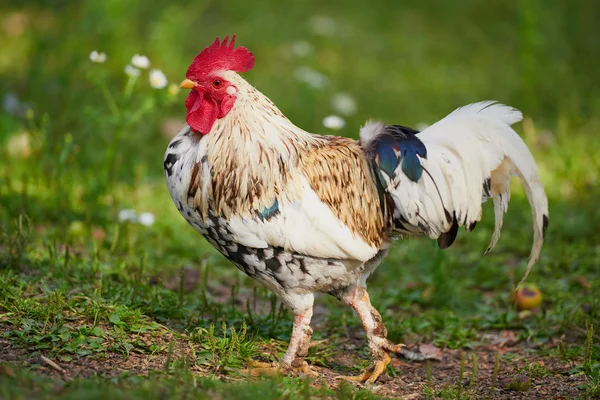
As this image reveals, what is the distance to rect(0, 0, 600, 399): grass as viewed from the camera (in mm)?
3865

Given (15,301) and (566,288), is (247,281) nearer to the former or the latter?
(15,301)

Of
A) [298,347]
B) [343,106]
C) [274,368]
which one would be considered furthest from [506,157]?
[343,106]

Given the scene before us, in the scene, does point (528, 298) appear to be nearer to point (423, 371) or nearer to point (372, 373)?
point (423, 371)

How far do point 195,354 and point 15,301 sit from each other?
39.8 inches

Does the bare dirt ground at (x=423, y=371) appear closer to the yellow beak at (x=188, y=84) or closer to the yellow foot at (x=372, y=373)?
the yellow foot at (x=372, y=373)

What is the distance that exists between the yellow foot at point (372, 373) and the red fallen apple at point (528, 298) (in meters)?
1.31

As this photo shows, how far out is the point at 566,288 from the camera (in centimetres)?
521

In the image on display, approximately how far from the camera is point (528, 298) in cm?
496

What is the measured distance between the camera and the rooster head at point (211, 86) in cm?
386

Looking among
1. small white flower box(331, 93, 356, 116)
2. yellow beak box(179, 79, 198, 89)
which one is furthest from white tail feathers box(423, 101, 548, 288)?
small white flower box(331, 93, 356, 116)

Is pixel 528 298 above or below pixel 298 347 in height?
above

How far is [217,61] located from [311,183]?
2.56 feet

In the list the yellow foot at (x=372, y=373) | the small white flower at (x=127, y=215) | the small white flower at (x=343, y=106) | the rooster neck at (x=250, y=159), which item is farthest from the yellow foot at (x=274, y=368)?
the small white flower at (x=343, y=106)

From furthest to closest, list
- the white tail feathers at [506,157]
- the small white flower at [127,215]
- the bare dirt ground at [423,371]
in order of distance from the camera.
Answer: the small white flower at [127,215]
the white tail feathers at [506,157]
the bare dirt ground at [423,371]
